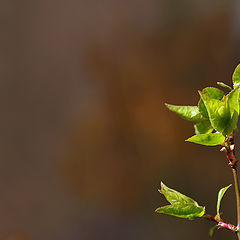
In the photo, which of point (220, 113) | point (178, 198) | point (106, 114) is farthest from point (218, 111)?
point (106, 114)

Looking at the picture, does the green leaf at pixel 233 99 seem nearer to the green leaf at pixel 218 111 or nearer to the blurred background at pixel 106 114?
the green leaf at pixel 218 111

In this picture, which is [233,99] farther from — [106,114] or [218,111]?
[106,114]

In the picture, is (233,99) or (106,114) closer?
(233,99)

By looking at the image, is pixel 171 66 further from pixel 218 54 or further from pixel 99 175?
pixel 99 175

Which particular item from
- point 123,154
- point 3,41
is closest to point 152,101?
point 123,154

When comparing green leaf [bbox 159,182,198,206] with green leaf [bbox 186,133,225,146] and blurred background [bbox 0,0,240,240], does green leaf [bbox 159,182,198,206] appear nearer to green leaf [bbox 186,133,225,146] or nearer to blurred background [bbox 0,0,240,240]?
green leaf [bbox 186,133,225,146]

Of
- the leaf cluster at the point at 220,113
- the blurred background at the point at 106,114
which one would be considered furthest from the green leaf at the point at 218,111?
the blurred background at the point at 106,114

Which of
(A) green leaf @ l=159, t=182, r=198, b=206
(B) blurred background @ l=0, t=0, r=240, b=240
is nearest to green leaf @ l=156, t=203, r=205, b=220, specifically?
(A) green leaf @ l=159, t=182, r=198, b=206

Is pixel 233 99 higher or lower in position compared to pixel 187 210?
higher
